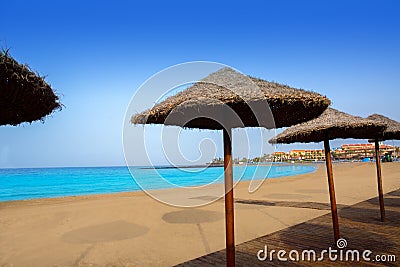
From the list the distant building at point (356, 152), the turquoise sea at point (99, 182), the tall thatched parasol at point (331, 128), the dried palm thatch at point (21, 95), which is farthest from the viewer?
the distant building at point (356, 152)

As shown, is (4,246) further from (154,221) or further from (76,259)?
(154,221)

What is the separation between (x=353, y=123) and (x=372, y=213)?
3.21 meters

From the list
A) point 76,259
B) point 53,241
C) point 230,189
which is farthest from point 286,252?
point 53,241

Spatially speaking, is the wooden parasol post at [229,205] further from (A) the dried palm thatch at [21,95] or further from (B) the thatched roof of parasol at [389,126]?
(B) the thatched roof of parasol at [389,126]

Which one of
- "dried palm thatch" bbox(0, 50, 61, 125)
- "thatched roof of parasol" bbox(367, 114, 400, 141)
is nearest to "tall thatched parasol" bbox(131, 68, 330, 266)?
"dried palm thatch" bbox(0, 50, 61, 125)

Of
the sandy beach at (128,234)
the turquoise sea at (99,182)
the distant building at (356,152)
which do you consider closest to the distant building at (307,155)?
the distant building at (356,152)

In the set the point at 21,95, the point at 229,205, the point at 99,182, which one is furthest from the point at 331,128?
the point at 99,182

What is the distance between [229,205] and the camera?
3.02 metres

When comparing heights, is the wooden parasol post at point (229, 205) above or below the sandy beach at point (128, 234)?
above

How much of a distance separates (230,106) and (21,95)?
161 cm

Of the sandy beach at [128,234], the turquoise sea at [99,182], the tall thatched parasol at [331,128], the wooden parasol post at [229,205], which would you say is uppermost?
the tall thatched parasol at [331,128]

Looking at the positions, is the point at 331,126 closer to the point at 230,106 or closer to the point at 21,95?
the point at 230,106

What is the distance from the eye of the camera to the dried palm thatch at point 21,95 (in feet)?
5.95

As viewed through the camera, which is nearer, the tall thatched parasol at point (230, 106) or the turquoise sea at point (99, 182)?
the tall thatched parasol at point (230, 106)
